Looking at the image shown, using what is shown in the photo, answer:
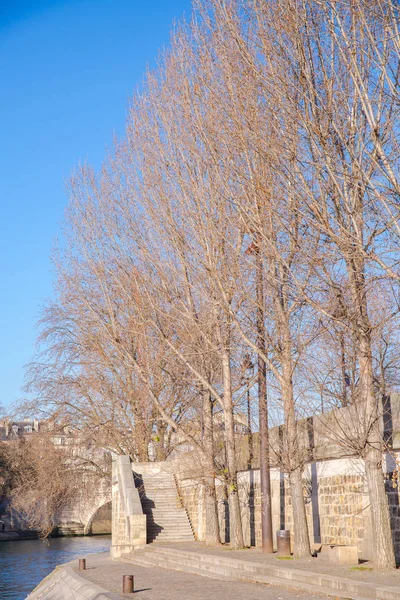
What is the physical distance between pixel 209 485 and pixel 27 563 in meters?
15.0

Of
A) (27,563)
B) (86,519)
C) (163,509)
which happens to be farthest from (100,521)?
(163,509)

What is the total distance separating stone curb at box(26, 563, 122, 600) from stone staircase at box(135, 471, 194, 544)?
10.4ft

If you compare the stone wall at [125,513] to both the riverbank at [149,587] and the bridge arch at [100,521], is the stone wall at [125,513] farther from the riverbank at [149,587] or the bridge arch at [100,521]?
the bridge arch at [100,521]

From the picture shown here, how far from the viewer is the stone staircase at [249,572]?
374 inches

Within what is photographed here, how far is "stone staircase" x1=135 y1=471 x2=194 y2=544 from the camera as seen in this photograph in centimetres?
2038

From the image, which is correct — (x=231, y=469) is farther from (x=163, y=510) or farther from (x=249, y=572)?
(x=163, y=510)

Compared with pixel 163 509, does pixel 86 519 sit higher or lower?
lower

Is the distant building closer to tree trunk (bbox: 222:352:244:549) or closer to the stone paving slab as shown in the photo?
tree trunk (bbox: 222:352:244:549)

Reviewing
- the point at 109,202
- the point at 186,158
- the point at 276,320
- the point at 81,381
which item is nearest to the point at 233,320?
the point at 276,320

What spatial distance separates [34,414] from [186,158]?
605 inches

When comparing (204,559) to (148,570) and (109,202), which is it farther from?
(109,202)

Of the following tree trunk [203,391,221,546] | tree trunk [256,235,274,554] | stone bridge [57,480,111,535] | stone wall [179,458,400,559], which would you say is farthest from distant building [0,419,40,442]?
tree trunk [256,235,274,554]

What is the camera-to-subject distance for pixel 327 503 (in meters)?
14.9

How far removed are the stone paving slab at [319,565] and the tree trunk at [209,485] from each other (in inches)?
40.9
